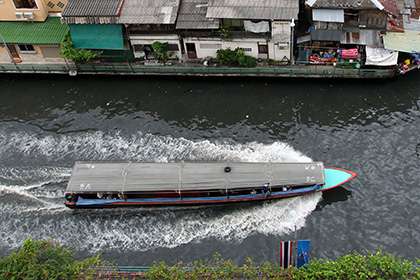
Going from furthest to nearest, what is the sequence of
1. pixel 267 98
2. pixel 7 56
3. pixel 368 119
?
pixel 7 56
pixel 267 98
pixel 368 119

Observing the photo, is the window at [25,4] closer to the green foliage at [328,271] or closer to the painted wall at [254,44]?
the painted wall at [254,44]

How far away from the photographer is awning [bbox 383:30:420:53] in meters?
45.6

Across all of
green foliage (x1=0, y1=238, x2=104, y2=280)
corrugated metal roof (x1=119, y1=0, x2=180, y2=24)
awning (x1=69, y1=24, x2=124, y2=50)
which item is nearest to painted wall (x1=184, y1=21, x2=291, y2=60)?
corrugated metal roof (x1=119, y1=0, x2=180, y2=24)

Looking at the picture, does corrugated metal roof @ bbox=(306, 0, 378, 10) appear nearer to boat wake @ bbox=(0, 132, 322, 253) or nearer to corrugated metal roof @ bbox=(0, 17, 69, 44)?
boat wake @ bbox=(0, 132, 322, 253)

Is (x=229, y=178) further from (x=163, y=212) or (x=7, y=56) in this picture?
(x=7, y=56)

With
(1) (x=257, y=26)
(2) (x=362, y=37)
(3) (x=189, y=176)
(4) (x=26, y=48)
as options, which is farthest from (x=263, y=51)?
(4) (x=26, y=48)

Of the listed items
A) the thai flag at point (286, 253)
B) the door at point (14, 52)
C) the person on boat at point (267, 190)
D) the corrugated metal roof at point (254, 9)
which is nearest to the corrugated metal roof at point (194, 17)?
the corrugated metal roof at point (254, 9)

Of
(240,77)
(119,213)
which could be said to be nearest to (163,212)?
(119,213)

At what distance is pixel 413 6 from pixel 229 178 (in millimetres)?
36870

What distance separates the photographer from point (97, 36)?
5016cm

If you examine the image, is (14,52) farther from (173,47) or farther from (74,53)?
(173,47)

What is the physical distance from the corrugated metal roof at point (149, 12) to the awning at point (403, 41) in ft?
Answer: 85.7

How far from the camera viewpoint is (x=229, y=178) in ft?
119

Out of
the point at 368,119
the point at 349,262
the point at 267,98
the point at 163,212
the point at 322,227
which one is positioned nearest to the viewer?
the point at 349,262
